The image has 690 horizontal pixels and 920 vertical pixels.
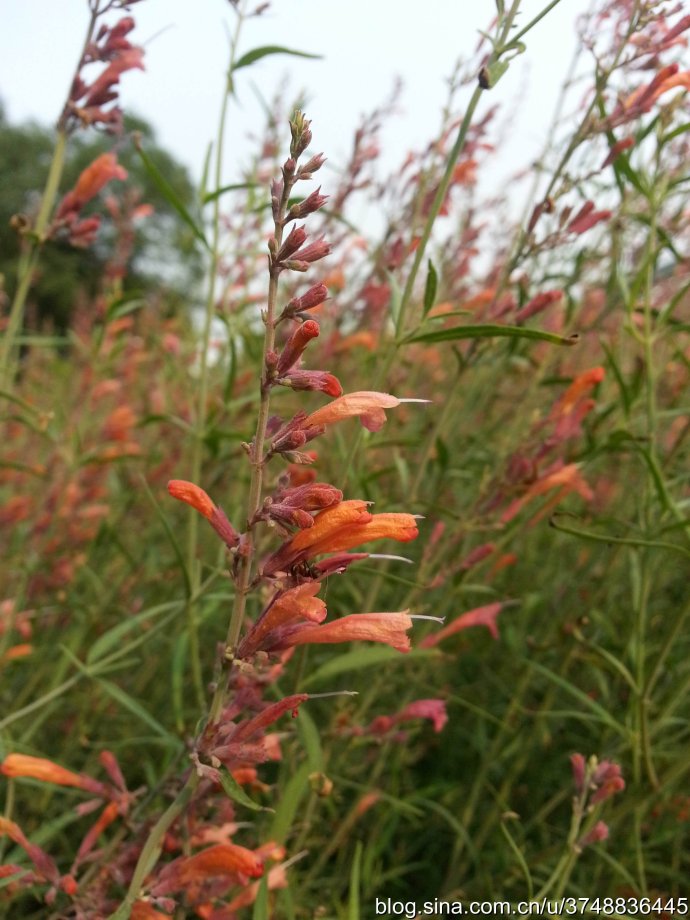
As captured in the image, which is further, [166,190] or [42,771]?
[166,190]

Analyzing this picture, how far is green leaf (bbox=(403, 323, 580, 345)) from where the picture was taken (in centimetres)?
134

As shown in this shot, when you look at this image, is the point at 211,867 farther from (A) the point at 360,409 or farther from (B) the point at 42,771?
(A) the point at 360,409

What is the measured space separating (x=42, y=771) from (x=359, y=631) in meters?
0.89

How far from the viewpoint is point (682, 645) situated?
2.97 meters

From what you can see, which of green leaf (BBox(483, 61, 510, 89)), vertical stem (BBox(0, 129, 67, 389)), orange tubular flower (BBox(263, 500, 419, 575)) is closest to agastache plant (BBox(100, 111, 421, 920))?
orange tubular flower (BBox(263, 500, 419, 575))

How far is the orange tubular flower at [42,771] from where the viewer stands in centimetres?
165

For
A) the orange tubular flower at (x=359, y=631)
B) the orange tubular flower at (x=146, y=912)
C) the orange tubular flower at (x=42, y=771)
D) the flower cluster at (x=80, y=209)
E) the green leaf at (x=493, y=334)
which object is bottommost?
the orange tubular flower at (x=146, y=912)

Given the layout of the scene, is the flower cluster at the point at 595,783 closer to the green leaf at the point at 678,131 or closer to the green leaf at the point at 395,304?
the green leaf at the point at 395,304

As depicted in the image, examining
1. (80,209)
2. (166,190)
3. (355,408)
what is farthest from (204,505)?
(80,209)

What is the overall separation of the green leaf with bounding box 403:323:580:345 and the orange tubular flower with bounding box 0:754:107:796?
1.16 metres

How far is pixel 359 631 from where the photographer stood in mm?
1310

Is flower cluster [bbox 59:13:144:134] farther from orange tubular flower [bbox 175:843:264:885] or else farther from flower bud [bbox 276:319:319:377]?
orange tubular flower [bbox 175:843:264:885]

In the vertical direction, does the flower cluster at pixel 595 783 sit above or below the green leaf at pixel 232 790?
below

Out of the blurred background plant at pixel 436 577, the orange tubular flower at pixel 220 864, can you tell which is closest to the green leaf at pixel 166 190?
the blurred background plant at pixel 436 577
